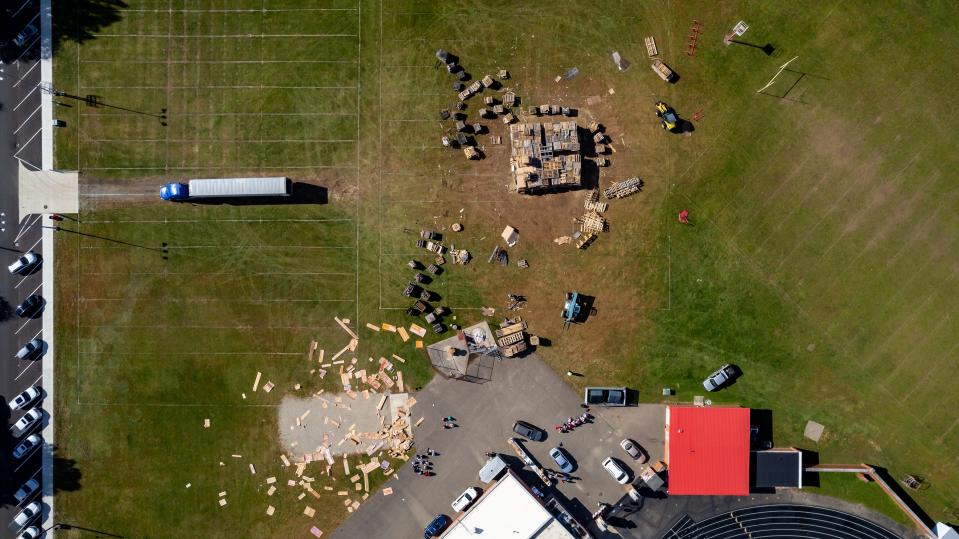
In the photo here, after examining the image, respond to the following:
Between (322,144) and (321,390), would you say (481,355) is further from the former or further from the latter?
(322,144)

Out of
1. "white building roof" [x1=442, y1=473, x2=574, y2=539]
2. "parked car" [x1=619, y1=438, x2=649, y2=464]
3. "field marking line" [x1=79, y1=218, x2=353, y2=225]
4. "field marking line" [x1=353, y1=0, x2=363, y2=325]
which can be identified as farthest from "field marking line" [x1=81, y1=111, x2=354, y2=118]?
"parked car" [x1=619, y1=438, x2=649, y2=464]

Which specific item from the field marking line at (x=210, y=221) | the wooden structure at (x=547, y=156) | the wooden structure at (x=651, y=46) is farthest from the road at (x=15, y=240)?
the wooden structure at (x=651, y=46)

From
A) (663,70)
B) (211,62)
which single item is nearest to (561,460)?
(663,70)

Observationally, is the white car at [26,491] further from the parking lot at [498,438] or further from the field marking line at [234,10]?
the field marking line at [234,10]

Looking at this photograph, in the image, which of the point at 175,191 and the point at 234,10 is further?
the point at 234,10

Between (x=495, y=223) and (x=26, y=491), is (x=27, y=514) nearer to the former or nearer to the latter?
(x=26, y=491)

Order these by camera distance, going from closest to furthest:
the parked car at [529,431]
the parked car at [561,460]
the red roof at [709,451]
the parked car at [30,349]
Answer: the red roof at [709,451], the parked car at [561,460], the parked car at [529,431], the parked car at [30,349]

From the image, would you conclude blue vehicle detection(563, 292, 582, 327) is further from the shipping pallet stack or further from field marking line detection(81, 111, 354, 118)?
field marking line detection(81, 111, 354, 118)
